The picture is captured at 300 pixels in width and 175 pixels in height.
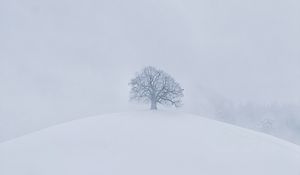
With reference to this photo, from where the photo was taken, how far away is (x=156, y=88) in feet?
78.3

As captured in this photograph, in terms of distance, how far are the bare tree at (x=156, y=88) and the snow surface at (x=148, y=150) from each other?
1.15 meters

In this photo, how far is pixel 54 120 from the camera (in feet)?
434

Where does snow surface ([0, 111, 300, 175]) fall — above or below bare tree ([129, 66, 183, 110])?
below

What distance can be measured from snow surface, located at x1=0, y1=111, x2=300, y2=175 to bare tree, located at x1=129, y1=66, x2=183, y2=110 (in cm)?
115

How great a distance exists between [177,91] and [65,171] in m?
10.0

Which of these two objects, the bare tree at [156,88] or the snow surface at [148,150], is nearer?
the snow surface at [148,150]

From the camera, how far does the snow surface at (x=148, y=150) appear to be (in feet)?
56.9

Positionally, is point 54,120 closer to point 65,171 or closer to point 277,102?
point 277,102

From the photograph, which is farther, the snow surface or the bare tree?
the bare tree

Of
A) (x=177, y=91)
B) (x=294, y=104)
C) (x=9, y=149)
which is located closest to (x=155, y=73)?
(x=177, y=91)

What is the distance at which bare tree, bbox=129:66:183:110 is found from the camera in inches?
939

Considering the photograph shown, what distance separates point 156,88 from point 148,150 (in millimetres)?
6198

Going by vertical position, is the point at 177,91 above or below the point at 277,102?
below

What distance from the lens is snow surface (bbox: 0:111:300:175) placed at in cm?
1734
